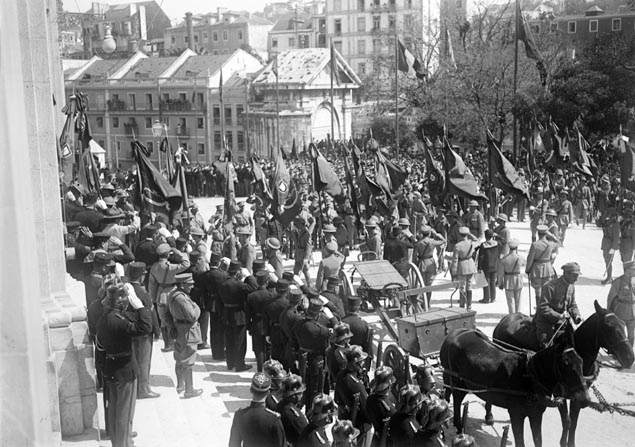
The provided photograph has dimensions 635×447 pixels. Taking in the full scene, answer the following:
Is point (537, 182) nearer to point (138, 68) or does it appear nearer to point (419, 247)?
point (419, 247)

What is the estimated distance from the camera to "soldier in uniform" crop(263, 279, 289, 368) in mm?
10750

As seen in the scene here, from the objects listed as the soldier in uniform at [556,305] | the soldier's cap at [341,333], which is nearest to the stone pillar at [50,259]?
the soldier's cap at [341,333]

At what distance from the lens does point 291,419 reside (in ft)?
23.3

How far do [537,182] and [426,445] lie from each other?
73.6ft

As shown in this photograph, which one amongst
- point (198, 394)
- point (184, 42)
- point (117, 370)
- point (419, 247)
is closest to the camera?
point (117, 370)

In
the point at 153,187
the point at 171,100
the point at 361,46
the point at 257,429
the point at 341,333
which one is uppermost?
the point at 361,46

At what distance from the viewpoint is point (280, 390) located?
7203 mm

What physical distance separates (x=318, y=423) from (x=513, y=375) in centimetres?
275

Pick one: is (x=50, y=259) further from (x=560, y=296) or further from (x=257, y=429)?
(x=560, y=296)

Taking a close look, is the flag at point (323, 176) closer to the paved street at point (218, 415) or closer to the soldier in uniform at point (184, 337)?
the paved street at point (218, 415)

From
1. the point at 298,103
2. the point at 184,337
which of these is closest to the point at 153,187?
the point at 184,337

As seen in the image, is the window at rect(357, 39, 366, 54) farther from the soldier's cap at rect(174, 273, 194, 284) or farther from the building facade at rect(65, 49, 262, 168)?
the soldier's cap at rect(174, 273, 194, 284)

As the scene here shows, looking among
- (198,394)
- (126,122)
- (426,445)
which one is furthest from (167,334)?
(126,122)

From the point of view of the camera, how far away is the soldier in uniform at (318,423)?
6.64 meters
